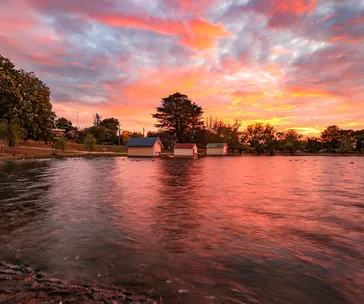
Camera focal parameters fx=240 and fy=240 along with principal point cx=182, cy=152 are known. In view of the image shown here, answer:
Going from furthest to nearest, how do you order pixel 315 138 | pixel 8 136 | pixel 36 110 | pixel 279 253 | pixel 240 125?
pixel 315 138 < pixel 240 125 < pixel 36 110 < pixel 8 136 < pixel 279 253

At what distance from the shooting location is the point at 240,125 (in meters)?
106

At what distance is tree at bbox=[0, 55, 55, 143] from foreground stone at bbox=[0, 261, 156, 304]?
5596 cm

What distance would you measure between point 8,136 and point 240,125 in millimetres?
84856

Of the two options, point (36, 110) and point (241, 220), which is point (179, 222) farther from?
point (36, 110)

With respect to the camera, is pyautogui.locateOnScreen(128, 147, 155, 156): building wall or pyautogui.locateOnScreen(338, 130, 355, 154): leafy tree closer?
pyautogui.locateOnScreen(128, 147, 155, 156): building wall

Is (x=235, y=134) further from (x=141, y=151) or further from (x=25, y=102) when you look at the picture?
(x=25, y=102)

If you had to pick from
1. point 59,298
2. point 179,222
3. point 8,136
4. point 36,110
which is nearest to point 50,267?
point 59,298

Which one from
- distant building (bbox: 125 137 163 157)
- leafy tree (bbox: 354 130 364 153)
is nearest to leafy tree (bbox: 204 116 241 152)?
distant building (bbox: 125 137 163 157)

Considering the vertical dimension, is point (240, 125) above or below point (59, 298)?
above

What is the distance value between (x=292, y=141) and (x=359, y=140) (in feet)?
101

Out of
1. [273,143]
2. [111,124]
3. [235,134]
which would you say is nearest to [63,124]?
[111,124]

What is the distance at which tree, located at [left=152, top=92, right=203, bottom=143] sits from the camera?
317 feet

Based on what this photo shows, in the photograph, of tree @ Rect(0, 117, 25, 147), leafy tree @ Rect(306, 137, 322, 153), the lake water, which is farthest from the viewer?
leafy tree @ Rect(306, 137, 322, 153)

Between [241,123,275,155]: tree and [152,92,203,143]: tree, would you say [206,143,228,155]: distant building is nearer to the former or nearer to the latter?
[152,92,203,143]: tree
